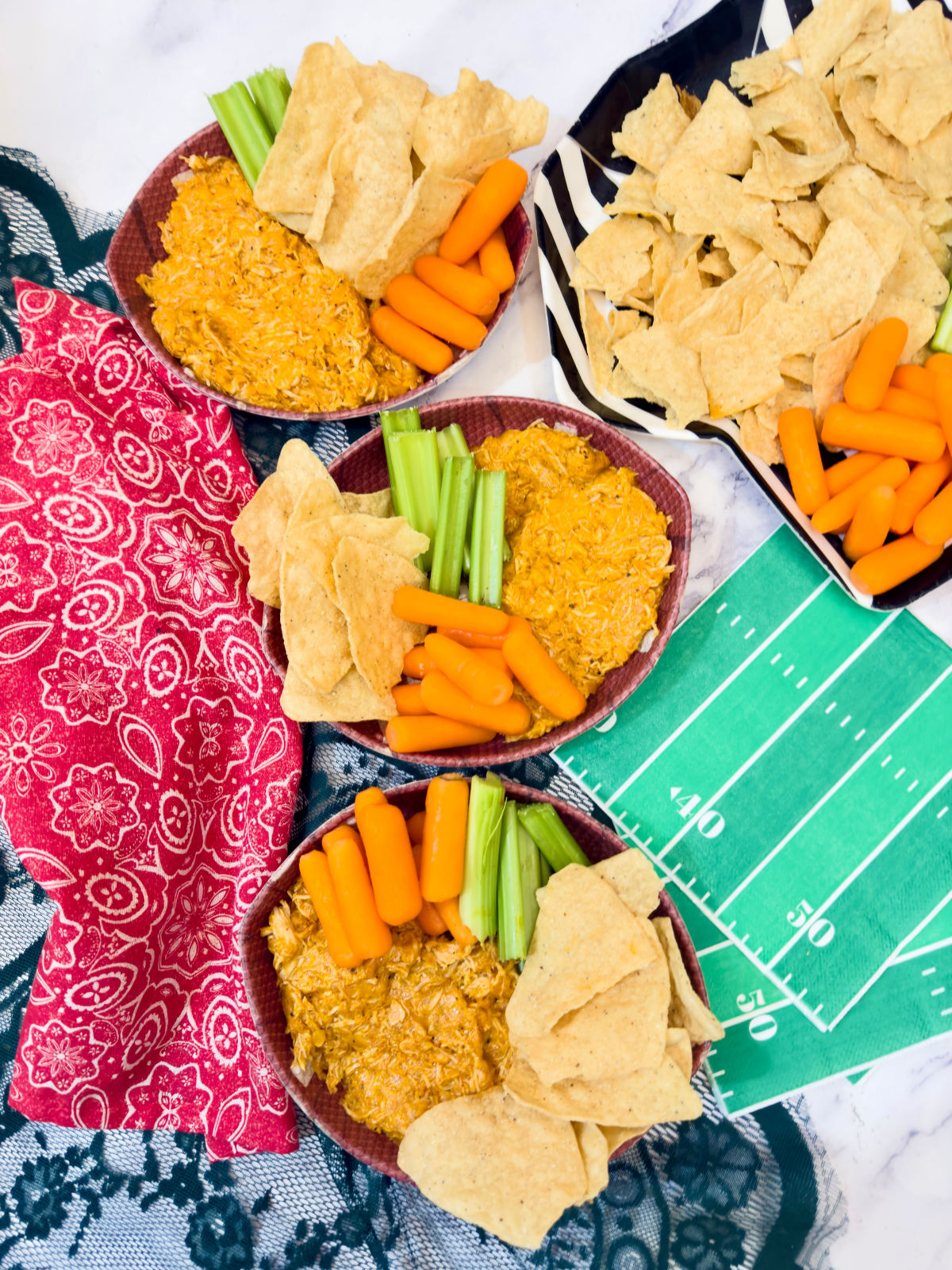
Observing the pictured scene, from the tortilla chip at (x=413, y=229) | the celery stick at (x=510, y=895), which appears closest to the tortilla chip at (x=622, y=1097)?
the celery stick at (x=510, y=895)

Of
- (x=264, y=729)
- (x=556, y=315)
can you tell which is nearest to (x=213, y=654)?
(x=264, y=729)

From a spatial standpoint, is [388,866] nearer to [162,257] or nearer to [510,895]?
[510,895]

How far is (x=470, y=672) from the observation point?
208 cm

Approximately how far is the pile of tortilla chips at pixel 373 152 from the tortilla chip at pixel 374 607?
768mm

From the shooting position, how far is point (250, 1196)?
93.4 inches

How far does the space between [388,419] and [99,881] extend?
1.44m

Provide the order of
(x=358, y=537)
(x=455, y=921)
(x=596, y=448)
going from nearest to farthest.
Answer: (x=358, y=537) < (x=455, y=921) < (x=596, y=448)

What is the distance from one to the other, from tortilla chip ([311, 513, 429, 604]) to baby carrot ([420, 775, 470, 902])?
567mm

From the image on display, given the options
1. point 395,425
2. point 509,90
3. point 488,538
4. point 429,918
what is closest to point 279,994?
point 429,918

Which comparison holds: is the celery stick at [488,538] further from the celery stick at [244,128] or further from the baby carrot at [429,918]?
the celery stick at [244,128]

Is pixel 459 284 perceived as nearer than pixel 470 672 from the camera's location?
No

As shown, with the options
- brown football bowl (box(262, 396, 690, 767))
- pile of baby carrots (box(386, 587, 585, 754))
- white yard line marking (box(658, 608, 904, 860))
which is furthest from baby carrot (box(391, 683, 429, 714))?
white yard line marking (box(658, 608, 904, 860))

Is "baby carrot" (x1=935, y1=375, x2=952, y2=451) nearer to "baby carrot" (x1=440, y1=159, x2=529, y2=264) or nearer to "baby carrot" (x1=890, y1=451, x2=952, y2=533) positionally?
"baby carrot" (x1=890, y1=451, x2=952, y2=533)

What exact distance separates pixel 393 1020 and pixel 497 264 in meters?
2.02
